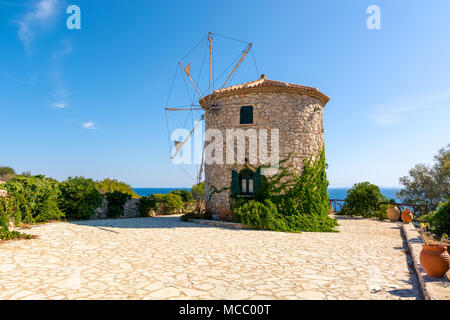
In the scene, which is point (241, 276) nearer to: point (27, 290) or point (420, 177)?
point (27, 290)

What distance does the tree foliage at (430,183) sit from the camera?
69.4ft

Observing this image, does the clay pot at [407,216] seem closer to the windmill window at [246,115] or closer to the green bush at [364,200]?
the green bush at [364,200]

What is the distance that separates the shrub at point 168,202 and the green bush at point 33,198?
6327 mm

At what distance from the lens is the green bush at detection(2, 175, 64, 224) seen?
30.9 ft

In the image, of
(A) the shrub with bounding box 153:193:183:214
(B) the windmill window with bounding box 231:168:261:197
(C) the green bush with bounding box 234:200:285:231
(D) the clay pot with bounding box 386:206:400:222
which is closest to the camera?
(C) the green bush with bounding box 234:200:285:231

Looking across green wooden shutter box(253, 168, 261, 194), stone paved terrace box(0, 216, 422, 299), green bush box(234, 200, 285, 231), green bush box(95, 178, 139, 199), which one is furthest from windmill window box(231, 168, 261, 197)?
green bush box(95, 178, 139, 199)

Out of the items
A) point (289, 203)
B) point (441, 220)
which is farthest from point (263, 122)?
point (441, 220)

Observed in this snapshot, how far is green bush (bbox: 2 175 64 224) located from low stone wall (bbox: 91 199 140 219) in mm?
2346

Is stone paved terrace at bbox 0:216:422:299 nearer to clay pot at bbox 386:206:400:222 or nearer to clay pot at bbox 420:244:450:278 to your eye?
clay pot at bbox 420:244:450:278

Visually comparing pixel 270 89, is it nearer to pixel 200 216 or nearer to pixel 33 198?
pixel 200 216

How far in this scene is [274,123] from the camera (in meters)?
12.1
